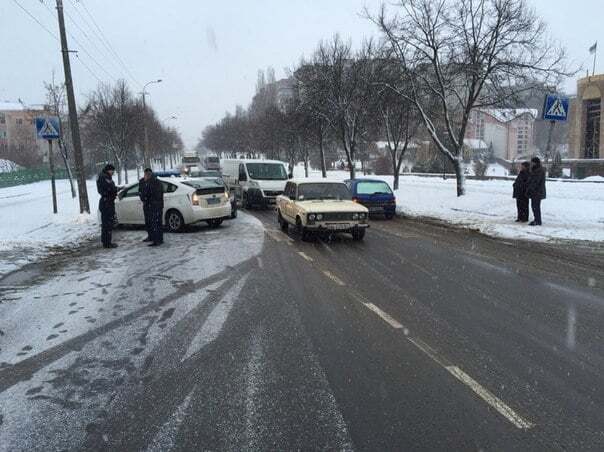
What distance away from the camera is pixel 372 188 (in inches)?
722

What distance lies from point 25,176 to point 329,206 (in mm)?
41322

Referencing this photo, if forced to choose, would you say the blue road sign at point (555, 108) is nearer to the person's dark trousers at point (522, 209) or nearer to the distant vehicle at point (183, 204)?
the person's dark trousers at point (522, 209)

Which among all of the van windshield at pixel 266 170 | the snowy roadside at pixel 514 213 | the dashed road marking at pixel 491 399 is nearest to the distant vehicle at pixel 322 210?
the snowy roadside at pixel 514 213

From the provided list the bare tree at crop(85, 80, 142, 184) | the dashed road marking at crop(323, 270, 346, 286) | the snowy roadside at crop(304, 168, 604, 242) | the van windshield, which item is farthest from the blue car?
the bare tree at crop(85, 80, 142, 184)

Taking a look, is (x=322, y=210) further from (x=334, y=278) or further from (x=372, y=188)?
(x=372, y=188)

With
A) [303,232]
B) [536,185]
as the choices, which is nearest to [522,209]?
[536,185]

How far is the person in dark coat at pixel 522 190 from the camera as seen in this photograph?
14.0 metres

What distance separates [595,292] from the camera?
6945 mm

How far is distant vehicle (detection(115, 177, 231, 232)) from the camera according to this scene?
13578 millimetres

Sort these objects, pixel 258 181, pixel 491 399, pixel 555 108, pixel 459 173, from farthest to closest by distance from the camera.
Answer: pixel 459 173 < pixel 258 181 < pixel 555 108 < pixel 491 399

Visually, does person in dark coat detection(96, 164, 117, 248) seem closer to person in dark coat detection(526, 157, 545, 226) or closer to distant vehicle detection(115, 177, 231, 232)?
distant vehicle detection(115, 177, 231, 232)

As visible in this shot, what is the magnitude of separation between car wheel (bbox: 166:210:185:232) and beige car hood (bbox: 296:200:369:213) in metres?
3.59

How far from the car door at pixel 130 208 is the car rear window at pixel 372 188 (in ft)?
26.6

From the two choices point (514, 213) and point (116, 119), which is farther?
point (116, 119)
